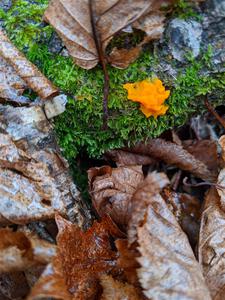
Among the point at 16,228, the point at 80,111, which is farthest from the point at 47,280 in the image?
the point at 80,111

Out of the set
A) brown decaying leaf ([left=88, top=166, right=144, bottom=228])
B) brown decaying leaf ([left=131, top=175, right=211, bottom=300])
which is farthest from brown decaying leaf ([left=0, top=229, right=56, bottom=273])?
brown decaying leaf ([left=88, top=166, right=144, bottom=228])

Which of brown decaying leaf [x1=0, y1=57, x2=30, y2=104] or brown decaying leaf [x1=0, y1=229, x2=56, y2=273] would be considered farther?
brown decaying leaf [x1=0, y1=57, x2=30, y2=104]

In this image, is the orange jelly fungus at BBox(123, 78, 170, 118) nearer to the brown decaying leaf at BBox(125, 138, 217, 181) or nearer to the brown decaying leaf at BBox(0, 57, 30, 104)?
the brown decaying leaf at BBox(125, 138, 217, 181)

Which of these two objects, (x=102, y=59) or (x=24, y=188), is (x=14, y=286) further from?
(x=102, y=59)

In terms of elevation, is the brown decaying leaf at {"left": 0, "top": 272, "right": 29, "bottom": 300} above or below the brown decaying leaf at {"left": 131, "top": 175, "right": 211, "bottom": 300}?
above

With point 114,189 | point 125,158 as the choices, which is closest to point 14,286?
point 114,189

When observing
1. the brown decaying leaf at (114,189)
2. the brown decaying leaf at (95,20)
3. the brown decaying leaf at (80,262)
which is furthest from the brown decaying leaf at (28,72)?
the brown decaying leaf at (80,262)
